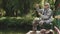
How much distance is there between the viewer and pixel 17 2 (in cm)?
275

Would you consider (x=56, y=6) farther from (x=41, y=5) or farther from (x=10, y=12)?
(x=10, y=12)

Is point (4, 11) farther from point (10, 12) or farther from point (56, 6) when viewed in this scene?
point (56, 6)

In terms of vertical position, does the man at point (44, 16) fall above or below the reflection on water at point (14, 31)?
above

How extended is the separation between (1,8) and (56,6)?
0.62m

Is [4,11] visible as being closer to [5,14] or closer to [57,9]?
[5,14]

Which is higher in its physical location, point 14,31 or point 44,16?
point 44,16

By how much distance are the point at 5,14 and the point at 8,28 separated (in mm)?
161

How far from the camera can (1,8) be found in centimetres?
270

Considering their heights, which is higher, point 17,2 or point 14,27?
point 17,2

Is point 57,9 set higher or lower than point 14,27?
higher

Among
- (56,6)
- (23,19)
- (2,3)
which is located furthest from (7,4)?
(56,6)

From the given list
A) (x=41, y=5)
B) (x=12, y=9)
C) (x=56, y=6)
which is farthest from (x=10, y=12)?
(x=56, y=6)

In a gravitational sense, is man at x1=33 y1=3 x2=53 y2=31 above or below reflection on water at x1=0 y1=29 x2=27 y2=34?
above

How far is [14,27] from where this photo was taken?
105 inches
